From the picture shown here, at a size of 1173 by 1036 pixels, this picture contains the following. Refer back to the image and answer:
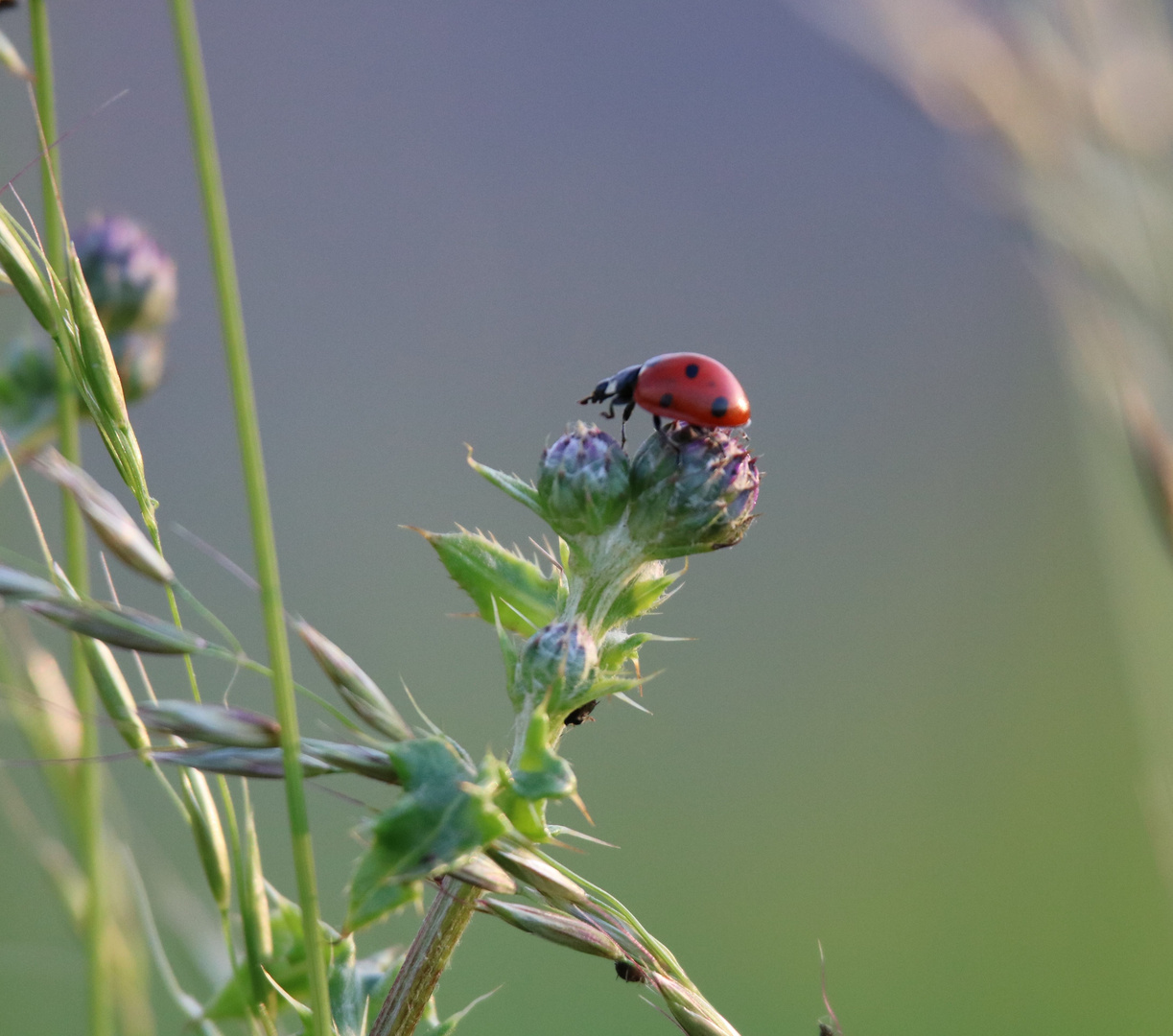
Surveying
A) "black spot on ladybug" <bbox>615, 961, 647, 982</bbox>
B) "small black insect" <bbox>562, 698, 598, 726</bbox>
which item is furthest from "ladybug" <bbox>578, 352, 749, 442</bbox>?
"black spot on ladybug" <bbox>615, 961, 647, 982</bbox>

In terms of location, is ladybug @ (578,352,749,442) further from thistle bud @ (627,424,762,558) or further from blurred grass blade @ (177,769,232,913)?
blurred grass blade @ (177,769,232,913)

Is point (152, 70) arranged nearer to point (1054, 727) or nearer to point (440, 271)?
point (440, 271)

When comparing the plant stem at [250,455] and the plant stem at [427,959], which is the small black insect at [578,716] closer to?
the plant stem at [427,959]

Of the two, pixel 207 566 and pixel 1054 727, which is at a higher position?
pixel 1054 727

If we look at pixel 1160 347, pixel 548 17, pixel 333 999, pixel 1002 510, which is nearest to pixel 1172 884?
pixel 1160 347

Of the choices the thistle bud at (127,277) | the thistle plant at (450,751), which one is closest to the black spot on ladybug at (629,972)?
the thistle plant at (450,751)

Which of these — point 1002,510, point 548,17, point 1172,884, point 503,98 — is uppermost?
point 548,17
